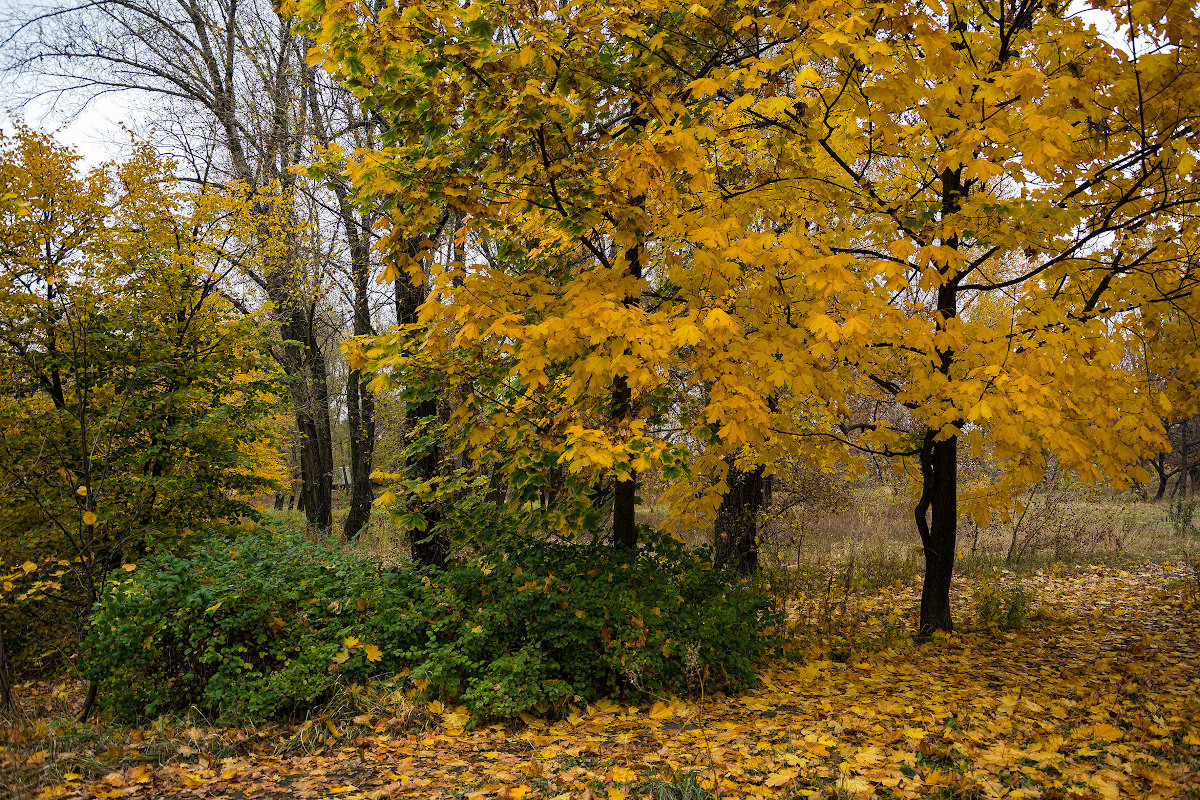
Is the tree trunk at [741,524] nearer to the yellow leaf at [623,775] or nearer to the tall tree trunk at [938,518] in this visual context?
the tall tree trunk at [938,518]

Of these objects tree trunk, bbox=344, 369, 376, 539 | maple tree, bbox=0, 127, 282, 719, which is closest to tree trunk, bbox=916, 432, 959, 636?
maple tree, bbox=0, 127, 282, 719

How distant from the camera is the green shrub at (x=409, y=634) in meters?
4.49

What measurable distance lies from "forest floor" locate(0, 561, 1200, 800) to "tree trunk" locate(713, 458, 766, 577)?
8.01 feet

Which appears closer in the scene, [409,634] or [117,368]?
[409,634]

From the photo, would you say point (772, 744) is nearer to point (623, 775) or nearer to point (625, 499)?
point (623, 775)

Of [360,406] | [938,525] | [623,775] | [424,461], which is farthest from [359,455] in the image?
[623,775]

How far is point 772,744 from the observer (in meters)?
3.51

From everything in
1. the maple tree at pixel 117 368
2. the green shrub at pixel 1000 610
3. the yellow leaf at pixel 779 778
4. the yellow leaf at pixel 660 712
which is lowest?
the yellow leaf at pixel 660 712

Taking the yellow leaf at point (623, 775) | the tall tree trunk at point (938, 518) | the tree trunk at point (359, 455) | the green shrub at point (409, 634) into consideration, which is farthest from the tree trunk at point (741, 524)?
the tree trunk at point (359, 455)

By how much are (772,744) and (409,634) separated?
270 centimetres

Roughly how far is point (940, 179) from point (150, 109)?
47.5ft

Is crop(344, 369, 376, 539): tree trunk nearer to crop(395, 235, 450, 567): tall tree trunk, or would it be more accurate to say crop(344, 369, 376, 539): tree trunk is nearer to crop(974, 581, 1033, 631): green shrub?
crop(395, 235, 450, 567): tall tree trunk

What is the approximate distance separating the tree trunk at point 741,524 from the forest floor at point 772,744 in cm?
244

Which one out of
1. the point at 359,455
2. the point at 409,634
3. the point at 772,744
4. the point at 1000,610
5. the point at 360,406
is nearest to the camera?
the point at 772,744
